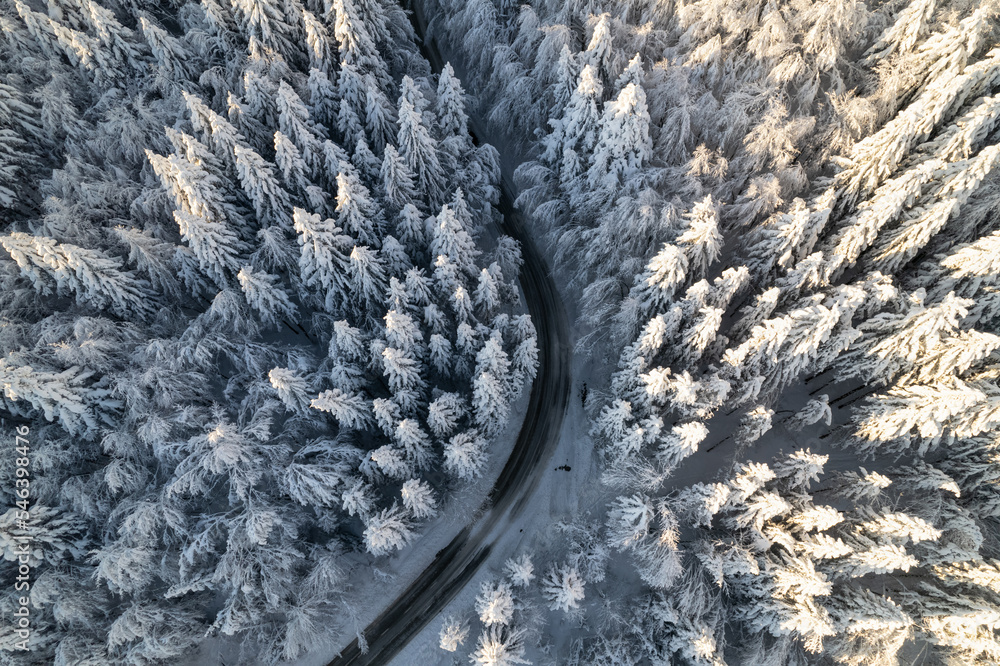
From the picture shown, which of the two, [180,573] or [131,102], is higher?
[131,102]

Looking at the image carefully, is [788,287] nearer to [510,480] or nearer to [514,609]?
[510,480]

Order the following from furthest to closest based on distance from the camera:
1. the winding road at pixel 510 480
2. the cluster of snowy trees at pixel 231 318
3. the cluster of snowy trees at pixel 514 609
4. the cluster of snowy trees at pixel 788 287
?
1. the winding road at pixel 510 480
2. the cluster of snowy trees at pixel 231 318
3. the cluster of snowy trees at pixel 788 287
4. the cluster of snowy trees at pixel 514 609

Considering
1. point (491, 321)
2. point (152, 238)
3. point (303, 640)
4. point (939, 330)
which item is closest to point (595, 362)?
point (491, 321)

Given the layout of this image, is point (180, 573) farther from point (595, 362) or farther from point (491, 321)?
point (595, 362)

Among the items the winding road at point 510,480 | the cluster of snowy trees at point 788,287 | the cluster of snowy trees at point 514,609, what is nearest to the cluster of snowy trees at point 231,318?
the winding road at point 510,480

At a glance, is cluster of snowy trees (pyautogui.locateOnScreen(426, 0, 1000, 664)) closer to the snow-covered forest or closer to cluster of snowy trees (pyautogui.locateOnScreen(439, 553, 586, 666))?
the snow-covered forest

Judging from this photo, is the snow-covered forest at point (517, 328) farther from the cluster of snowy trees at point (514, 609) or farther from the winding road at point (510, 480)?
the winding road at point (510, 480)

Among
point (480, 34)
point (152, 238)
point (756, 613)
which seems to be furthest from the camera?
point (480, 34)
